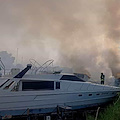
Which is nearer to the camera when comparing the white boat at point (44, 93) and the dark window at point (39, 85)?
the white boat at point (44, 93)

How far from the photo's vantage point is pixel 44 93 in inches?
433

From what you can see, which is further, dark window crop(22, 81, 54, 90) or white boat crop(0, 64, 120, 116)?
dark window crop(22, 81, 54, 90)

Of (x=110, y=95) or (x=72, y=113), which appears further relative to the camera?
(x=110, y=95)

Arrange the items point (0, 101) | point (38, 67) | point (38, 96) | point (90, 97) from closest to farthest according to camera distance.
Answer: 1. point (0, 101)
2. point (38, 96)
3. point (90, 97)
4. point (38, 67)

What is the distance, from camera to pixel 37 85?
448 inches

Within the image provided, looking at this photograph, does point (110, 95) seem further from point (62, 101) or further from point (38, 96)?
point (38, 96)

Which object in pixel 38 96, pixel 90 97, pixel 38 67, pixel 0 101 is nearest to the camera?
pixel 0 101

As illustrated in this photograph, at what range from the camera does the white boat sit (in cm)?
1044

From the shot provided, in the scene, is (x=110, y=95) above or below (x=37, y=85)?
below

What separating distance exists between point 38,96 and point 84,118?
3.58 meters

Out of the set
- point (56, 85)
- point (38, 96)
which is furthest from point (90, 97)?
point (38, 96)

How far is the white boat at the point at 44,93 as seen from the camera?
1044cm

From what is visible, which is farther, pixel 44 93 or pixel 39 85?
pixel 39 85

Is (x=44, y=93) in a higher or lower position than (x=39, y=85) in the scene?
lower
